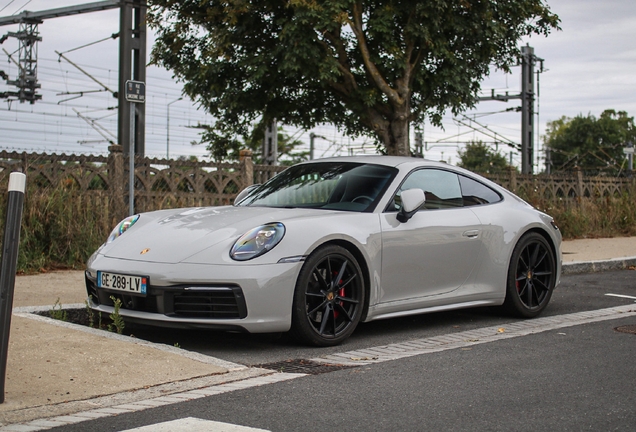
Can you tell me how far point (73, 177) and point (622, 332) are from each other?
7273 millimetres

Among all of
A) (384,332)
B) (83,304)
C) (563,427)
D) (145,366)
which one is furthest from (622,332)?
(83,304)

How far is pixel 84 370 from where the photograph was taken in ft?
16.0

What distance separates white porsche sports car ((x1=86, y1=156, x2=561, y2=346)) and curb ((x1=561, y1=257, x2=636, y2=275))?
4221mm

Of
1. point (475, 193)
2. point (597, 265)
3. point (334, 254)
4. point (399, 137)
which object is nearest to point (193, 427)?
point (334, 254)

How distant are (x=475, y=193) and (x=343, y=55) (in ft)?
47.9

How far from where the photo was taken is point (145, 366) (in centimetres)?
501

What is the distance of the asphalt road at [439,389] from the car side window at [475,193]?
Result: 44.4 inches

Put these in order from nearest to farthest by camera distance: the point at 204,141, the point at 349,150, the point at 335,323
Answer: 1. the point at 335,323
2. the point at 204,141
3. the point at 349,150

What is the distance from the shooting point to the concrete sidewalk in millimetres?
4320

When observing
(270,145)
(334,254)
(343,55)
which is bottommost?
(334,254)

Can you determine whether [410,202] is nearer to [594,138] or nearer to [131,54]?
[131,54]

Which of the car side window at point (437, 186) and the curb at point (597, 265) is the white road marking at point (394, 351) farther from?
the curb at point (597, 265)

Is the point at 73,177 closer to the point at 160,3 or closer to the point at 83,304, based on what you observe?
the point at 83,304

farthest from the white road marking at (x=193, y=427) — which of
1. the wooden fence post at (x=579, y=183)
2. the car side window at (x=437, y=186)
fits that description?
the wooden fence post at (x=579, y=183)
